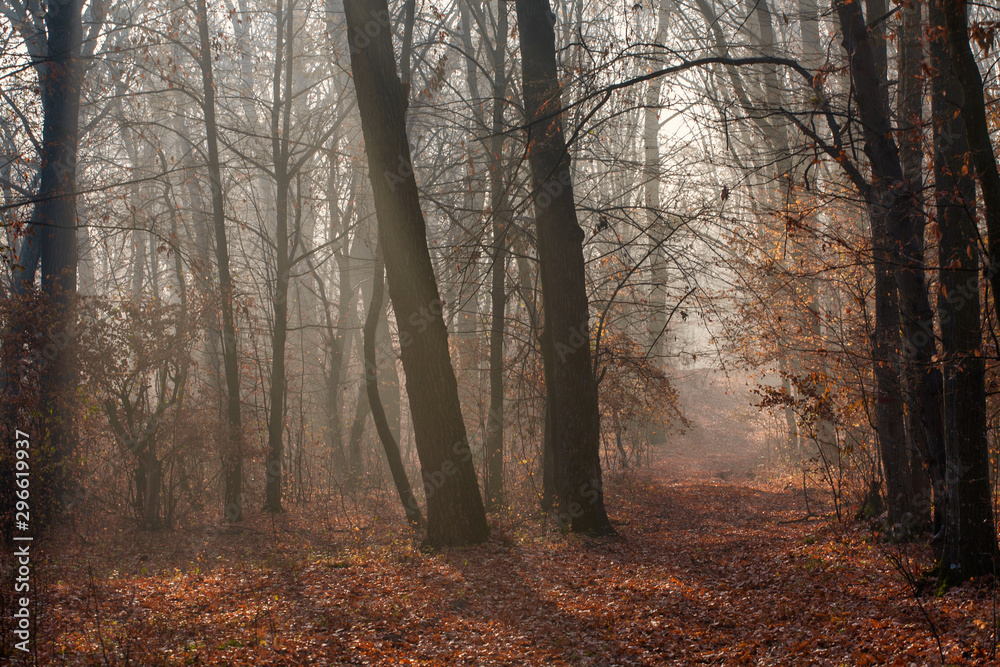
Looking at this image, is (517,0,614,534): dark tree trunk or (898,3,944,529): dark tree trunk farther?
(517,0,614,534): dark tree trunk

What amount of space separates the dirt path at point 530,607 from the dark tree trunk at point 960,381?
47 cm

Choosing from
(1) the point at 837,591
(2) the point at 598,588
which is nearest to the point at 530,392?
(2) the point at 598,588

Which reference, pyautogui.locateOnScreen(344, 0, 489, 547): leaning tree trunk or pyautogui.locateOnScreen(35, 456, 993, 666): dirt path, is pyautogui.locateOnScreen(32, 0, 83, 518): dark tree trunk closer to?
pyautogui.locateOnScreen(35, 456, 993, 666): dirt path

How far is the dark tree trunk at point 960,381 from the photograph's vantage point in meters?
5.39

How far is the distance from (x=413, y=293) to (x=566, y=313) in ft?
7.11

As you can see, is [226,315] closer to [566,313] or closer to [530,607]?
[566,313]

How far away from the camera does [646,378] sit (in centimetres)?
1124

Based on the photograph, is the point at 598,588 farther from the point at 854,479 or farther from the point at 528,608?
the point at 854,479

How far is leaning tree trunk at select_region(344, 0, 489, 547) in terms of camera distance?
8.04 metres

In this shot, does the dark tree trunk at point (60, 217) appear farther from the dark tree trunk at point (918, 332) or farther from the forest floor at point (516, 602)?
the dark tree trunk at point (918, 332)

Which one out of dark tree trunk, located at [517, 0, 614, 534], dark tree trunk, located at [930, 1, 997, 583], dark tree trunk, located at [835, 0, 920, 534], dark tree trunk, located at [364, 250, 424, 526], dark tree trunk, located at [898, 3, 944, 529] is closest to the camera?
dark tree trunk, located at [930, 1, 997, 583]

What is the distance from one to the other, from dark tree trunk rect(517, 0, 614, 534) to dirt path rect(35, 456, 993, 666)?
0.59m

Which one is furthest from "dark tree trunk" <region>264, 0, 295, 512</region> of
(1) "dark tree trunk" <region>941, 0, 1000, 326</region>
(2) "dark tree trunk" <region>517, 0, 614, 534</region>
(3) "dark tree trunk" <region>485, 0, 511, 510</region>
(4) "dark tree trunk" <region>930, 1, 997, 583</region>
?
(1) "dark tree trunk" <region>941, 0, 1000, 326</region>

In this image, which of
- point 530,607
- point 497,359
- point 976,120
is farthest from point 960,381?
Answer: point 497,359
